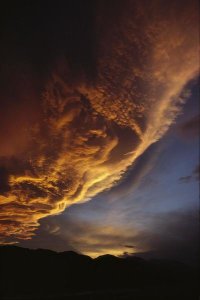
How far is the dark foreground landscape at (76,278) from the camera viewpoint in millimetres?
19469

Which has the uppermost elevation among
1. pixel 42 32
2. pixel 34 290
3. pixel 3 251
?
pixel 42 32

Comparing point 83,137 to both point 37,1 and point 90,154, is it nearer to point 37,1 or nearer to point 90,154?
point 90,154

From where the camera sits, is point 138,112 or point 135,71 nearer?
point 135,71

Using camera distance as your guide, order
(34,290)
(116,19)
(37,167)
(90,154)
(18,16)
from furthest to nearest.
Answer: (34,290)
(90,154)
(37,167)
(116,19)
(18,16)

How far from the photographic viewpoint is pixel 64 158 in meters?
13.8

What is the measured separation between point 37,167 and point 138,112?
517 cm

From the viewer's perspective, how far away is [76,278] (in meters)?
29.1

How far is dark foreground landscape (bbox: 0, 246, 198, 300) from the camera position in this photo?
1947cm

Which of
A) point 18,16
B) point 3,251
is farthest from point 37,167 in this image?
point 3,251

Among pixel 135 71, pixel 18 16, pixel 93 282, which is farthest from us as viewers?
pixel 93 282

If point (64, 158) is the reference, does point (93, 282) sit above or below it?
below

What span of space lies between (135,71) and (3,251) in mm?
16558

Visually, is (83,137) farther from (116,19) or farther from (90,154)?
(116,19)

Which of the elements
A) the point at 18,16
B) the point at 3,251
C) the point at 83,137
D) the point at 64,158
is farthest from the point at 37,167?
the point at 3,251
